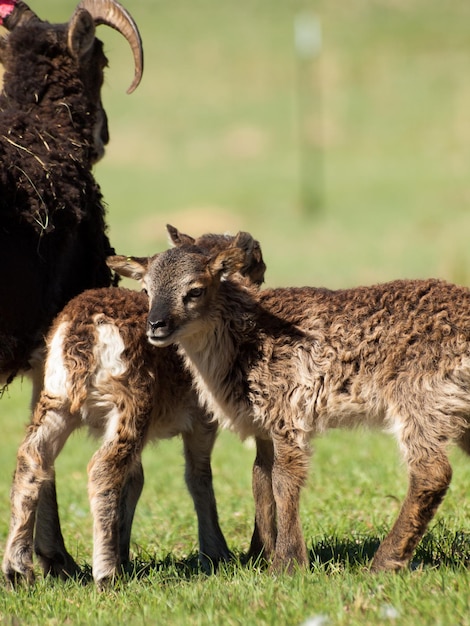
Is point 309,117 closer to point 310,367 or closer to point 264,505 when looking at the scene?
point 264,505

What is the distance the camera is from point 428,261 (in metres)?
26.1

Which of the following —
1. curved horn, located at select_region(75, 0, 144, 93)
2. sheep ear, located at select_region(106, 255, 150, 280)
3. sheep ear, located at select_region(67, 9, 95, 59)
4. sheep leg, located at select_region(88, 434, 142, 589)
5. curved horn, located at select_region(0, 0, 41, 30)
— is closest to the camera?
sheep leg, located at select_region(88, 434, 142, 589)

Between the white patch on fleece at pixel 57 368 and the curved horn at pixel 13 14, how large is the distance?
3.47 m

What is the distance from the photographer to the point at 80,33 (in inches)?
345

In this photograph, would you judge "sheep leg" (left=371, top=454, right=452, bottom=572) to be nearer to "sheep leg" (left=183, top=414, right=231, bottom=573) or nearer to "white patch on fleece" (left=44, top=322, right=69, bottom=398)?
"sheep leg" (left=183, top=414, right=231, bottom=573)

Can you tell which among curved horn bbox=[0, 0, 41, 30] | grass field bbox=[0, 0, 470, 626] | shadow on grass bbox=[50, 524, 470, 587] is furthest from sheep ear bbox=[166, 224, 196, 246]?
curved horn bbox=[0, 0, 41, 30]

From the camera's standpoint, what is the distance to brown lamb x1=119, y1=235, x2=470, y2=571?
22.2 feet

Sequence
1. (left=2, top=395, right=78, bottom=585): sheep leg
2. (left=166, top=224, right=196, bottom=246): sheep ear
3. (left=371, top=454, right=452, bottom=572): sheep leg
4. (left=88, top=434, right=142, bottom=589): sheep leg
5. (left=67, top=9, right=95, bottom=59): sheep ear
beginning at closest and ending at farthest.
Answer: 1. (left=371, top=454, right=452, bottom=572): sheep leg
2. (left=88, top=434, right=142, bottom=589): sheep leg
3. (left=2, top=395, right=78, bottom=585): sheep leg
4. (left=166, top=224, right=196, bottom=246): sheep ear
5. (left=67, top=9, right=95, bottom=59): sheep ear

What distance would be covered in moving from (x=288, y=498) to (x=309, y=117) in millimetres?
50115

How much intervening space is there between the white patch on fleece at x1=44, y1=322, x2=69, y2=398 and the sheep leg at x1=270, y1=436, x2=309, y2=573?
1.48m

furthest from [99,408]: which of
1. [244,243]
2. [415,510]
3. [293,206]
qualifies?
[293,206]

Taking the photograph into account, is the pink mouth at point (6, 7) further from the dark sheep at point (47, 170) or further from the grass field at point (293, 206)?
the grass field at point (293, 206)

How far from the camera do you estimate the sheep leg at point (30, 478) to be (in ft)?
22.7

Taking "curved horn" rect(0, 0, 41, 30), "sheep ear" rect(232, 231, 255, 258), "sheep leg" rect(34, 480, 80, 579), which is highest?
"curved horn" rect(0, 0, 41, 30)
